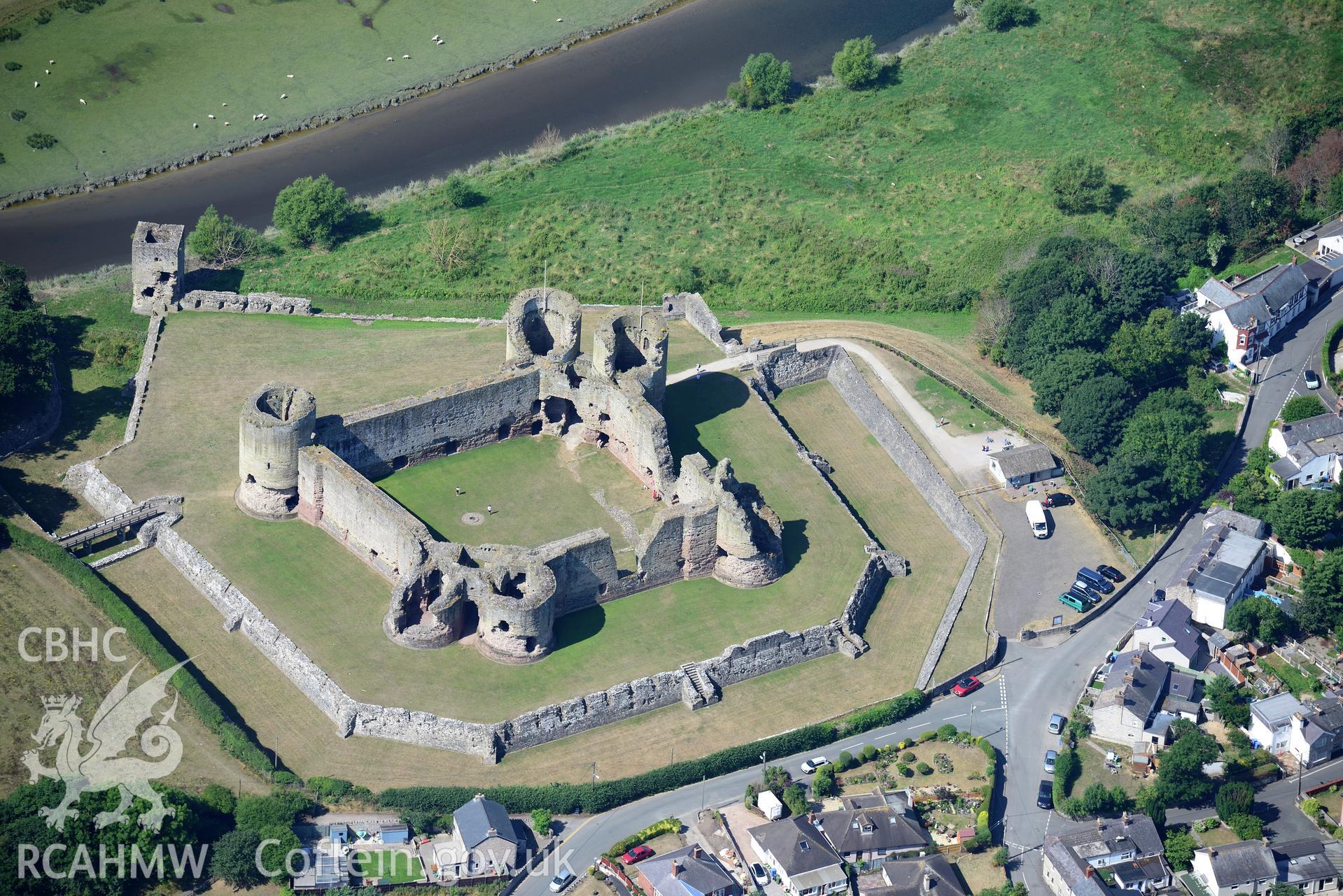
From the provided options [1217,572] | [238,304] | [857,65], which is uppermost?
[238,304]

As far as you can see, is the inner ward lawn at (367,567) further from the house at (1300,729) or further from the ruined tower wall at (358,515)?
the house at (1300,729)

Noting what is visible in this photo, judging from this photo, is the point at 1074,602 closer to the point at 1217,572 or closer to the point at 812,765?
the point at 1217,572

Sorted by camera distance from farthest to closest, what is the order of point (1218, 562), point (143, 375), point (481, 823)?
point (143, 375)
point (1218, 562)
point (481, 823)

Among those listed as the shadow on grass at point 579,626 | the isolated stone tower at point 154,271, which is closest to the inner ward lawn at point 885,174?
the isolated stone tower at point 154,271

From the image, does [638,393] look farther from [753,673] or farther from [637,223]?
[637,223]

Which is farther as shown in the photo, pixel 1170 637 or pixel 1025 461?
pixel 1025 461

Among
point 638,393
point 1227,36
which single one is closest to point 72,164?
point 638,393

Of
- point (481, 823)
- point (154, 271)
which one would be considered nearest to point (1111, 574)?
point (481, 823)
